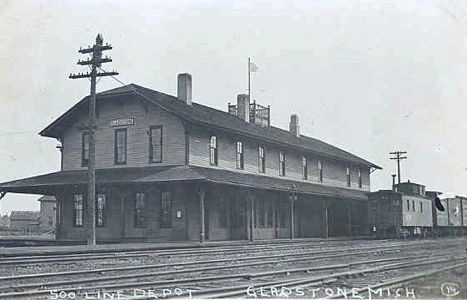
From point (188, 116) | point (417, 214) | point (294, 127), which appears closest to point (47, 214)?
point (294, 127)

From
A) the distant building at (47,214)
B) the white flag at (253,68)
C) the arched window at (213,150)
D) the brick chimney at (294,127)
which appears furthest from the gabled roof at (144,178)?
the distant building at (47,214)

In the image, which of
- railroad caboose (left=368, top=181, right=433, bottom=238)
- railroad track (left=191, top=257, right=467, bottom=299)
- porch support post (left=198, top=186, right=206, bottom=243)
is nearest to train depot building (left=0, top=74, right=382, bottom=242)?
porch support post (left=198, top=186, right=206, bottom=243)

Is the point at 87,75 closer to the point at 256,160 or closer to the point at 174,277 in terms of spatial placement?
the point at 256,160

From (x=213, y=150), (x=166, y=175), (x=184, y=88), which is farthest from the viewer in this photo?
(x=184, y=88)

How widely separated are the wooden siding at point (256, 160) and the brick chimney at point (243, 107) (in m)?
3.16

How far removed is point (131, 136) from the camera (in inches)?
1217

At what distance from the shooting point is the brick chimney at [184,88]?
1282 inches

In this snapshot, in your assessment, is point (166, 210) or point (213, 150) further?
point (213, 150)

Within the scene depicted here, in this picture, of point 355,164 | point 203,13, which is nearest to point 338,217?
point 355,164

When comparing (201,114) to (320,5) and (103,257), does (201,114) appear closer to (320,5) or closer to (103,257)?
(103,257)

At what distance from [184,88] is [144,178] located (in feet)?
23.2

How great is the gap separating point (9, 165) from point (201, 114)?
36.7 feet

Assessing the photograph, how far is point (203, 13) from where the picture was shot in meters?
12.4

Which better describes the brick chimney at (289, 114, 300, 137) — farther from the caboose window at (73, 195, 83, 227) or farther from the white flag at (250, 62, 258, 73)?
the white flag at (250, 62, 258, 73)
